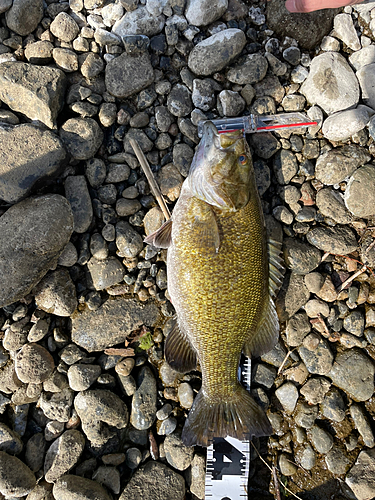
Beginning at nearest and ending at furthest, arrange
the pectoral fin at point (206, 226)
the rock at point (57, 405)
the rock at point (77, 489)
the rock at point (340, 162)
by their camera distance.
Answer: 1. the pectoral fin at point (206, 226)
2. the rock at point (77, 489)
3. the rock at point (57, 405)
4. the rock at point (340, 162)

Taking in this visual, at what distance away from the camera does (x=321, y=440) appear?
11.4 feet

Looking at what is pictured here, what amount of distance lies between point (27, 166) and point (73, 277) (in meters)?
1.27

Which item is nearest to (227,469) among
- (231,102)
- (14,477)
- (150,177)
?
(14,477)

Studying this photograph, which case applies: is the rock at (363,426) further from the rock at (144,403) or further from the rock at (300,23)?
the rock at (300,23)

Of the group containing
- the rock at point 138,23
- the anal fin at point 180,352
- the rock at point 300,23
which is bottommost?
the anal fin at point 180,352

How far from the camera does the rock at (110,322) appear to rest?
3445 mm

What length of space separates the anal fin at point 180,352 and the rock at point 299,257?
1.46m

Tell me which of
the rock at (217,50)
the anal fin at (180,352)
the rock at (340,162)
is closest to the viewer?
the anal fin at (180,352)

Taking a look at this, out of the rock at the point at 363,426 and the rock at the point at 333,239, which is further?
the rock at the point at 333,239

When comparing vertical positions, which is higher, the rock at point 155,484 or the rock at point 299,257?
the rock at point 299,257

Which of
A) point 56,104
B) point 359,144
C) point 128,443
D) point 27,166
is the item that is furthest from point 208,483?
point 56,104

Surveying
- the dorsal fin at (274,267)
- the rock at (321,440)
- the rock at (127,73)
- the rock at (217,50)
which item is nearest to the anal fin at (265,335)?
the dorsal fin at (274,267)

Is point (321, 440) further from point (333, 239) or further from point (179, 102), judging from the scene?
point (179, 102)

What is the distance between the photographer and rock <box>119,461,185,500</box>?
324 centimetres
